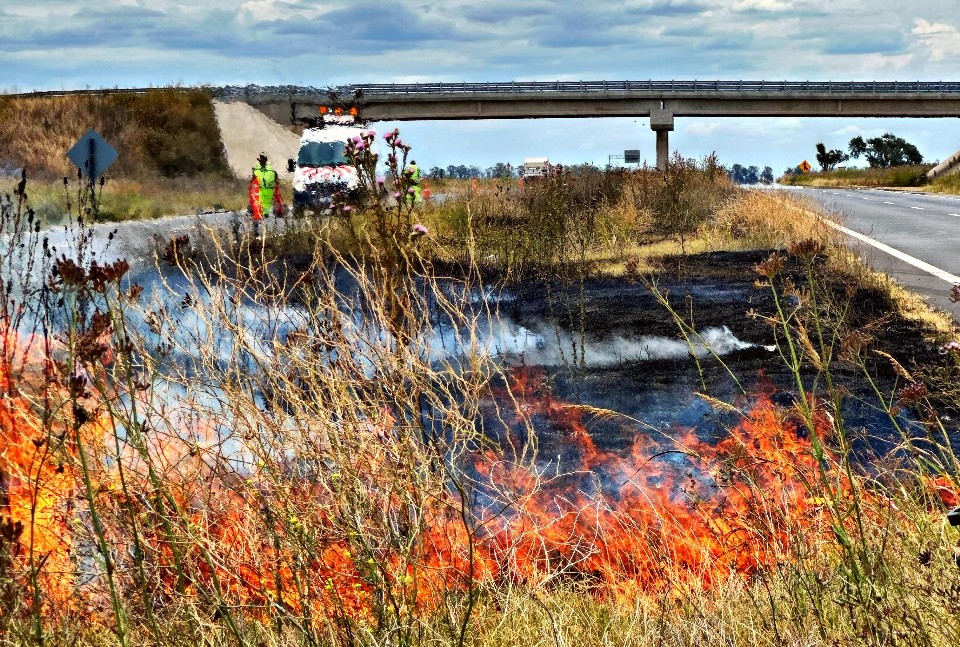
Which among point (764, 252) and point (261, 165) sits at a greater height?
point (261, 165)

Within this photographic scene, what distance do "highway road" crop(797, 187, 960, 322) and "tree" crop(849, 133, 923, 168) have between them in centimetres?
8469

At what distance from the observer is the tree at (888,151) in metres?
112

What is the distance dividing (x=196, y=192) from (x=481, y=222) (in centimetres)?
2558

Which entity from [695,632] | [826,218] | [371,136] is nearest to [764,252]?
[826,218]

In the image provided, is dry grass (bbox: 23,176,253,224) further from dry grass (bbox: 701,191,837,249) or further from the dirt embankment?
the dirt embankment

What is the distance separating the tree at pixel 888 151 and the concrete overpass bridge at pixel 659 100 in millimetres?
44890

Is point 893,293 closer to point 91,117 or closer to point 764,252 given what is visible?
point 764,252

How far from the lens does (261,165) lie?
76.9ft

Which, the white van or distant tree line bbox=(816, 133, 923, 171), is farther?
distant tree line bbox=(816, 133, 923, 171)

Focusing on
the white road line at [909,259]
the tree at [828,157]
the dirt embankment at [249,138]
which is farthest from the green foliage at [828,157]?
the white road line at [909,259]

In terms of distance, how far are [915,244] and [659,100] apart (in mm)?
49772

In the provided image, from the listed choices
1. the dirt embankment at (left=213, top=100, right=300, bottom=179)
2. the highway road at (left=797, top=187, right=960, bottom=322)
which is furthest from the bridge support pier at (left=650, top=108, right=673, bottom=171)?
the highway road at (left=797, top=187, right=960, bottom=322)

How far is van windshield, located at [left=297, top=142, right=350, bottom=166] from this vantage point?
2586 centimetres

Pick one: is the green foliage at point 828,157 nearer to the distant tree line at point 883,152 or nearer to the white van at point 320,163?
the distant tree line at point 883,152
